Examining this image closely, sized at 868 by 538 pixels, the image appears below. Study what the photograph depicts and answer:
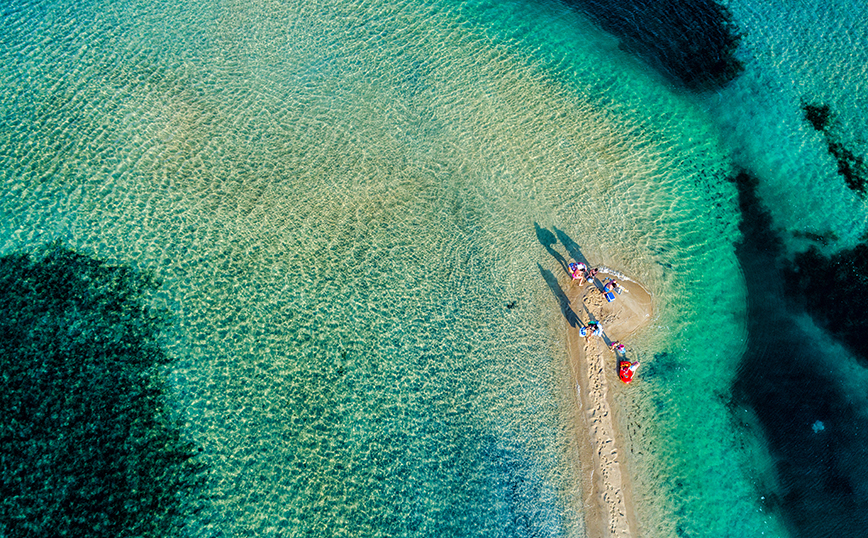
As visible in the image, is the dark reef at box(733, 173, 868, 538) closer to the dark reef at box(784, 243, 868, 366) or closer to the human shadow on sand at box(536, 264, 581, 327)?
the dark reef at box(784, 243, 868, 366)

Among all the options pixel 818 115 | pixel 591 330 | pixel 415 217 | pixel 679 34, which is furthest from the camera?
pixel 679 34

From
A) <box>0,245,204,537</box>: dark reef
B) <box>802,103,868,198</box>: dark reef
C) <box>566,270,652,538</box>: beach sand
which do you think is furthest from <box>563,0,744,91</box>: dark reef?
<box>0,245,204,537</box>: dark reef

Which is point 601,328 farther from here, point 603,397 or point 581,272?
point 603,397

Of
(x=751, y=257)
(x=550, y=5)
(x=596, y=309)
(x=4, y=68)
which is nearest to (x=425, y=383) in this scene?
(x=596, y=309)

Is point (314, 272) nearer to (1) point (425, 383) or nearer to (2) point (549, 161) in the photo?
(1) point (425, 383)

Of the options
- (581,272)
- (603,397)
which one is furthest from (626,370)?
(581,272)

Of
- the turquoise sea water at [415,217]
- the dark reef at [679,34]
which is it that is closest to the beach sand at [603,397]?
the turquoise sea water at [415,217]
